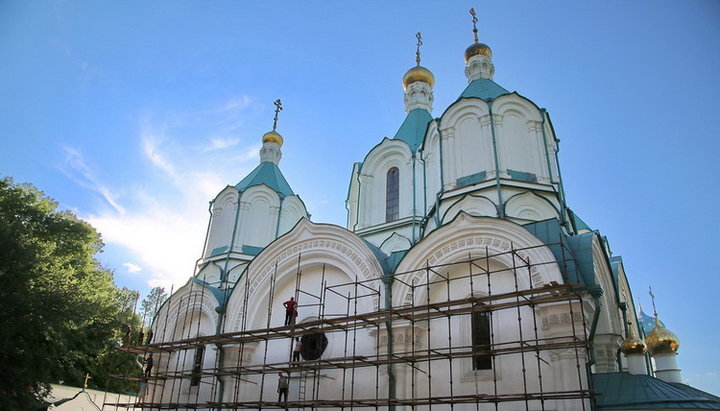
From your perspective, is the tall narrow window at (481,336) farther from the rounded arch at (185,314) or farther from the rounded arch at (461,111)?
the rounded arch at (185,314)

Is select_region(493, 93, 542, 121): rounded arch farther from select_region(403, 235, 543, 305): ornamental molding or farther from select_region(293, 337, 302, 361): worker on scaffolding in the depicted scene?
select_region(293, 337, 302, 361): worker on scaffolding

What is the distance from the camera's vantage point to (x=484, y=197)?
12461 millimetres

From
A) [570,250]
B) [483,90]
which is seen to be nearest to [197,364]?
[570,250]

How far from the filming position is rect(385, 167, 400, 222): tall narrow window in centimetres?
1650

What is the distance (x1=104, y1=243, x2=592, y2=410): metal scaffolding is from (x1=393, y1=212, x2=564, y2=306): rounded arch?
3.0 inches

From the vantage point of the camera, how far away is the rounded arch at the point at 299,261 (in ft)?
39.3

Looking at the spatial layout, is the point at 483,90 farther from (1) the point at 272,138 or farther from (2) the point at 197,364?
(2) the point at 197,364

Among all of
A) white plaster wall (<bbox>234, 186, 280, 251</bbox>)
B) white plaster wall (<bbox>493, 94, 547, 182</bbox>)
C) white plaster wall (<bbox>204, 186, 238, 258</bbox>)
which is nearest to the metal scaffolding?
white plaster wall (<bbox>493, 94, 547, 182</bbox>)

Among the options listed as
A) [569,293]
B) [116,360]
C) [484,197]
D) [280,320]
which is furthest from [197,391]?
[116,360]

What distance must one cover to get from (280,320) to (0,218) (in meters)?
8.72

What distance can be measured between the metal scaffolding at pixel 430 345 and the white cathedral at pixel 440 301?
0.04m

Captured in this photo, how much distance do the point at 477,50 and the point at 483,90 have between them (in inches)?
119

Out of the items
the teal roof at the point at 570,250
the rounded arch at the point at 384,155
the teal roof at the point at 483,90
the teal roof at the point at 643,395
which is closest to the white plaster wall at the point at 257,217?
the rounded arch at the point at 384,155

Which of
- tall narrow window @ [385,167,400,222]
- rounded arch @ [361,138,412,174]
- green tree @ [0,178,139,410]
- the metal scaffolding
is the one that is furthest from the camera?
rounded arch @ [361,138,412,174]
